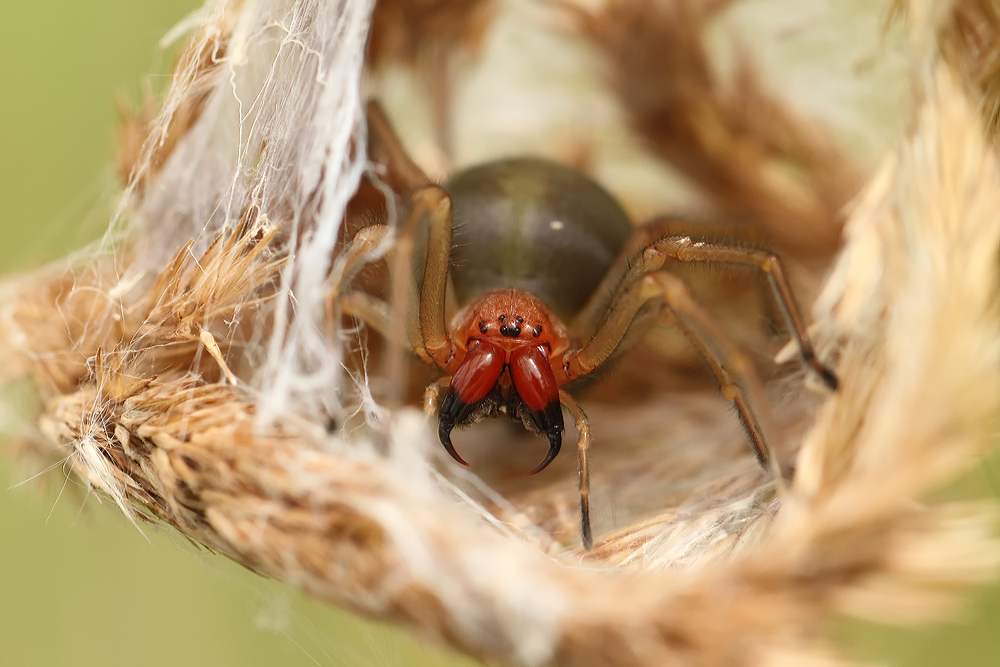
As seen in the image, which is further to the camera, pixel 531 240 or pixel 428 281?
pixel 531 240

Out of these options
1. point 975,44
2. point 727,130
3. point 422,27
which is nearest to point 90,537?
point 422,27

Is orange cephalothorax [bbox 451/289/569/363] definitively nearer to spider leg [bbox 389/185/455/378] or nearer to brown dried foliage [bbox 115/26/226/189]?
spider leg [bbox 389/185/455/378]

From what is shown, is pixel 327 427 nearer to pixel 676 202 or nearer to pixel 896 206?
pixel 896 206

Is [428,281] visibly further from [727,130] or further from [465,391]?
[727,130]

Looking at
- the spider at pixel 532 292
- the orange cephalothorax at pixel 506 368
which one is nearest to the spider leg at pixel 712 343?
the spider at pixel 532 292

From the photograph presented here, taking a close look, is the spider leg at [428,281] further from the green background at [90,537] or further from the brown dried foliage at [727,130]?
the brown dried foliage at [727,130]

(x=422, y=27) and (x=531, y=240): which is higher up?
(x=422, y=27)
